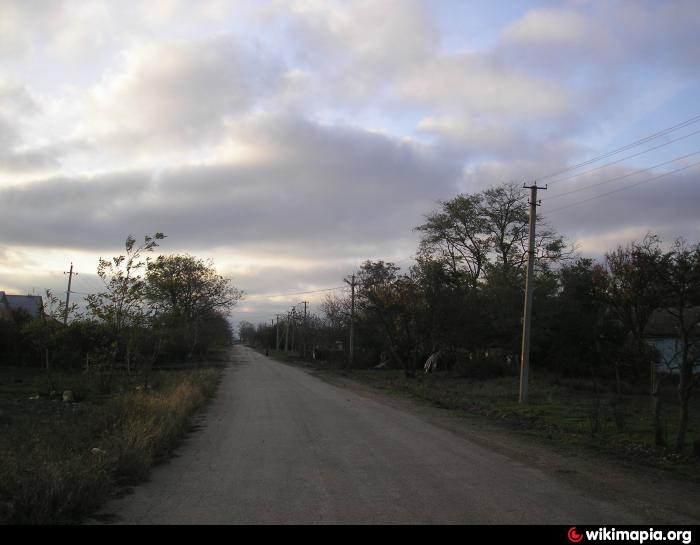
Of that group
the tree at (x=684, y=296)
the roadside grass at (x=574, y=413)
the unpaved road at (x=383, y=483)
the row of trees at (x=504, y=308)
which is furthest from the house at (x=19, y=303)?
the tree at (x=684, y=296)

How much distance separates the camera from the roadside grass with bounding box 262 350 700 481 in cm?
1072

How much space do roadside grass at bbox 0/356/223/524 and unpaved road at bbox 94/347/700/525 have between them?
352mm

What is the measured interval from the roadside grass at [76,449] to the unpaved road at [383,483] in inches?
13.8

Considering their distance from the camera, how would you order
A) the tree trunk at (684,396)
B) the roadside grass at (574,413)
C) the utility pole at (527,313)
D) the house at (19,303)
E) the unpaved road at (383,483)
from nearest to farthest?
1. the unpaved road at (383,483)
2. the tree trunk at (684,396)
3. the roadside grass at (574,413)
4. the utility pole at (527,313)
5. the house at (19,303)

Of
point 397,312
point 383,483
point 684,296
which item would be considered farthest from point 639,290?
point 397,312

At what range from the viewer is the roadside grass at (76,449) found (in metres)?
5.79

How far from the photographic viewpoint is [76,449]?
8711mm

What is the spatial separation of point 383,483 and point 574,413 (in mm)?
10282
